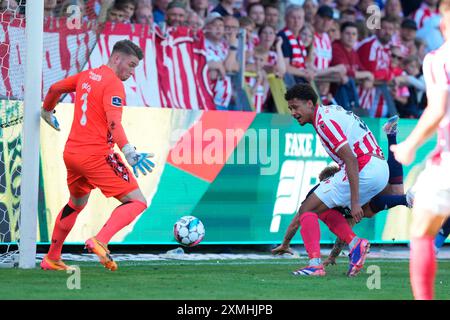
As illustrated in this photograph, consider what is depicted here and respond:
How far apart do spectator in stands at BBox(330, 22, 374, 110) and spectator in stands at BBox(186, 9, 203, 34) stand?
2.20 m

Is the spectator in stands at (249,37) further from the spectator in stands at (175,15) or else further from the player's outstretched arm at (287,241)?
the player's outstretched arm at (287,241)

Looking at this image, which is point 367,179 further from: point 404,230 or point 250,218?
point 404,230

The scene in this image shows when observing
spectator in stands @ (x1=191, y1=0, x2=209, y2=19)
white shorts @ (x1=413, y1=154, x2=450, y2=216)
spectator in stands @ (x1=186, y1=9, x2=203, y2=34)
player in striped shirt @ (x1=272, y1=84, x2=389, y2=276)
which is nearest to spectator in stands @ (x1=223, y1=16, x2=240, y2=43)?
spectator in stands @ (x1=186, y1=9, x2=203, y2=34)

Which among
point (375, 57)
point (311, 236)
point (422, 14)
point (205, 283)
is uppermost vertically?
point (422, 14)

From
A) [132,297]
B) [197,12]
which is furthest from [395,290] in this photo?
[197,12]

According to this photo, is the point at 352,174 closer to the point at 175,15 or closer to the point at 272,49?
the point at 175,15

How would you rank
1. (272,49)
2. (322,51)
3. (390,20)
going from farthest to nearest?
(390,20) < (322,51) < (272,49)

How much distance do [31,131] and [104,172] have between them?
0.89m

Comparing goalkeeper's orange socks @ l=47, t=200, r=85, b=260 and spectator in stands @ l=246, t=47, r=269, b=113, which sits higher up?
spectator in stands @ l=246, t=47, r=269, b=113

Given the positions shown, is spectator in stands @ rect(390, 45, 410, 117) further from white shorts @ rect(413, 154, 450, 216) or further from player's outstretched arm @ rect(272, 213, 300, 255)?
white shorts @ rect(413, 154, 450, 216)

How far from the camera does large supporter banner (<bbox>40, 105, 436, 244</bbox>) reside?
11445 mm

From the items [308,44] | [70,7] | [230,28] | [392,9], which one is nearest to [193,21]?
[230,28]

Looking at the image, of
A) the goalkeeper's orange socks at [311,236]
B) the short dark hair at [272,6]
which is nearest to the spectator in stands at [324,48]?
the short dark hair at [272,6]

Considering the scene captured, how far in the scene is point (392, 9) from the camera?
17.0 m
